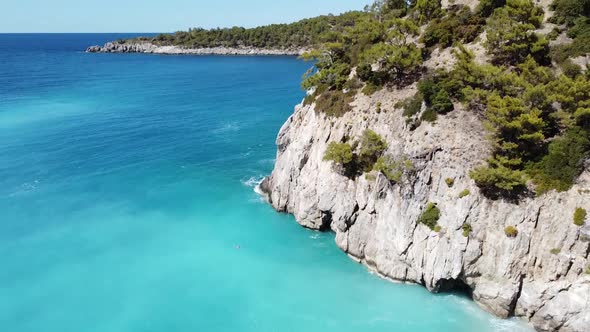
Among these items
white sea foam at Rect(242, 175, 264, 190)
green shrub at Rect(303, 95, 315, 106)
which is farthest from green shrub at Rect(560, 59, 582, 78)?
white sea foam at Rect(242, 175, 264, 190)

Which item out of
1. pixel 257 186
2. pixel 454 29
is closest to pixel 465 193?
pixel 454 29

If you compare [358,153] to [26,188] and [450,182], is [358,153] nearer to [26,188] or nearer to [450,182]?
[450,182]

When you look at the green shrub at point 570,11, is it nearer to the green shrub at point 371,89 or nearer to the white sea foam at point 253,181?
the green shrub at point 371,89

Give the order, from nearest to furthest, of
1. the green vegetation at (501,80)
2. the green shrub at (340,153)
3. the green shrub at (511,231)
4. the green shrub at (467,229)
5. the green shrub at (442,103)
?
the green shrub at (511,231) → the green vegetation at (501,80) → the green shrub at (467,229) → the green shrub at (442,103) → the green shrub at (340,153)

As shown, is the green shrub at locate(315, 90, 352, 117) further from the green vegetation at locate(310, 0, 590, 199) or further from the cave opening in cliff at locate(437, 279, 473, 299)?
the cave opening in cliff at locate(437, 279, 473, 299)

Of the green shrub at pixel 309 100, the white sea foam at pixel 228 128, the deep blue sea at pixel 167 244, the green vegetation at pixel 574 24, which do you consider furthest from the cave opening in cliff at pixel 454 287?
the white sea foam at pixel 228 128

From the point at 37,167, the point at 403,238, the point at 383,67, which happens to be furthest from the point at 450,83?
the point at 37,167
